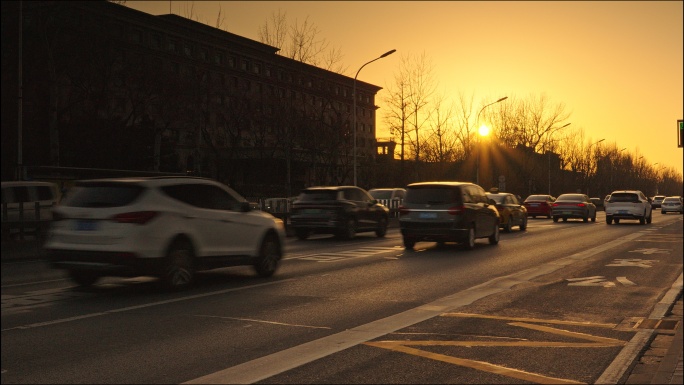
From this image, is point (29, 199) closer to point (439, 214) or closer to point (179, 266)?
point (439, 214)

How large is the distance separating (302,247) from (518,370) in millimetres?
14539

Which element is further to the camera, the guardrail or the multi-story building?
the multi-story building

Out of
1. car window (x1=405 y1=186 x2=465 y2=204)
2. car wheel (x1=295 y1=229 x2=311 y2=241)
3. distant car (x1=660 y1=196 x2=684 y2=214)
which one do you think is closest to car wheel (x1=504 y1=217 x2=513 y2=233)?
car wheel (x1=295 y1=229 x2=311 y2=241)

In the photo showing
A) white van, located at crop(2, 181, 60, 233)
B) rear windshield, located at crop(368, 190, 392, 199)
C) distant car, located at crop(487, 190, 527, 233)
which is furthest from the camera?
rear windshield, located at crop(368, 190, 392, 199)

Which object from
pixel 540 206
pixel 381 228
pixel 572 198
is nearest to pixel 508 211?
pixel 381 228

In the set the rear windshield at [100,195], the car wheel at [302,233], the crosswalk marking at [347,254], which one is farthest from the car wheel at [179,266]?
the car wheel at [302,233]

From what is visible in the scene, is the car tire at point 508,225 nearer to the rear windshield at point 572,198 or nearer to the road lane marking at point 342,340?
the rear windshield at point 572,198

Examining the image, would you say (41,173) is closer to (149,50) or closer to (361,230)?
(361,230)

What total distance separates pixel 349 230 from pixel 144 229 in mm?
13558

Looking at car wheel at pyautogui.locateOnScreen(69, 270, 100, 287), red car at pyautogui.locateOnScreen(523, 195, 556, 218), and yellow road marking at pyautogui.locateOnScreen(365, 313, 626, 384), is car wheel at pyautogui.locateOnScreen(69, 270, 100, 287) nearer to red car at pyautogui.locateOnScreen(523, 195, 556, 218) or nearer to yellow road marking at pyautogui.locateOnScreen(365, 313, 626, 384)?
yellow road marking at pyautogui.locateOnScreen(365, 313, 626, 384)

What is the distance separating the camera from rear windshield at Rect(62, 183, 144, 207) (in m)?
10.0

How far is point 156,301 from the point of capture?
32.2ft

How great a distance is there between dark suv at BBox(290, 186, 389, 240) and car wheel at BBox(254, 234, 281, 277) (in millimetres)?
9827

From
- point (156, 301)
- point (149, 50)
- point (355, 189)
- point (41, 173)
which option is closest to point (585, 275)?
point (156, 301)
